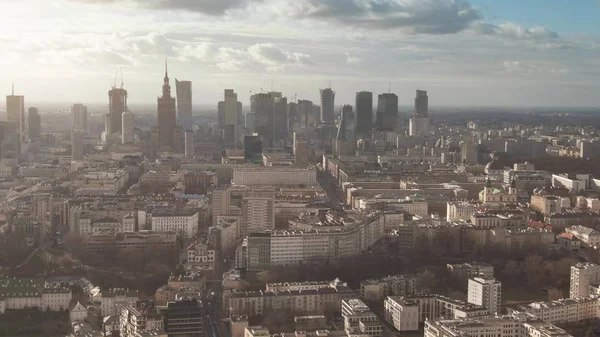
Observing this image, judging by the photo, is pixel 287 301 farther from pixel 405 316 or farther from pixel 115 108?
pixel 115 108

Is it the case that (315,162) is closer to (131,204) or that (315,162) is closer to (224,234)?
(131,204)

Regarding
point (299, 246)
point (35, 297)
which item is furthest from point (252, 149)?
point (35, 297)

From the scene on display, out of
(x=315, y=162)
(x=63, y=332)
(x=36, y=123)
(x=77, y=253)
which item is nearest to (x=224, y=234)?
(x=77, y=253)

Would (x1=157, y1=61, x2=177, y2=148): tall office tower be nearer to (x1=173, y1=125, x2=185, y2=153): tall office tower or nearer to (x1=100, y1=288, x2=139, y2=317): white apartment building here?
(x1=173, y1=125, x2=185, y2=153): tall office tower

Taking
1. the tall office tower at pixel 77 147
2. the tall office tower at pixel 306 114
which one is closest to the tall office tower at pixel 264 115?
the tall office tower at pixel 306 114

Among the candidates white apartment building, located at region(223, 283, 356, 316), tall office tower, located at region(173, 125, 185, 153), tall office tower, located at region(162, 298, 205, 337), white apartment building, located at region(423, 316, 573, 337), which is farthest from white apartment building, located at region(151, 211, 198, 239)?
tall office tower, located at region(173, 125, 185, 153)
